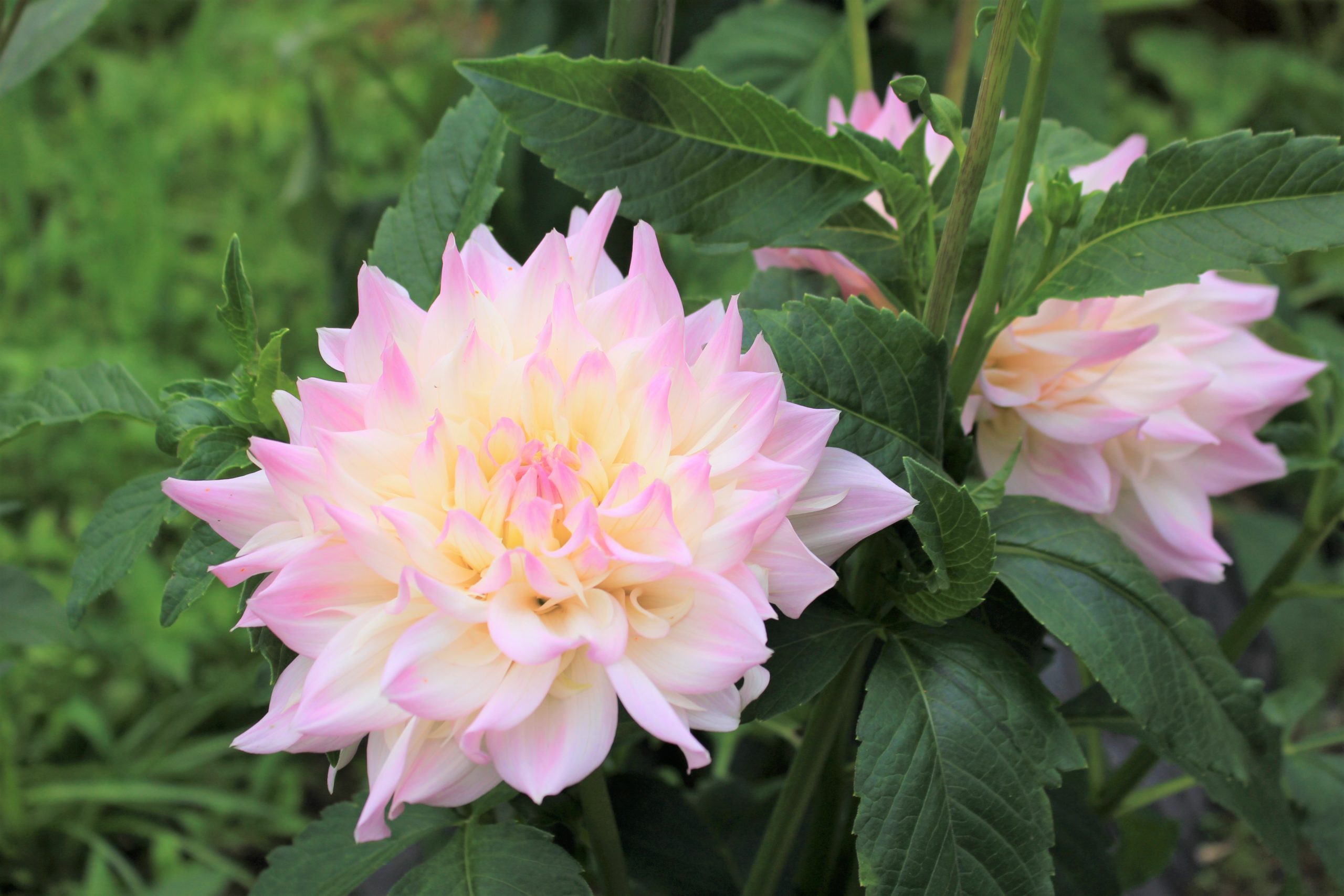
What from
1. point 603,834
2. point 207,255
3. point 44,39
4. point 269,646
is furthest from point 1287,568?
point 207,255

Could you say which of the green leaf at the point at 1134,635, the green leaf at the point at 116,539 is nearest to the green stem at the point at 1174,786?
the green leaf at the point at 1134,635

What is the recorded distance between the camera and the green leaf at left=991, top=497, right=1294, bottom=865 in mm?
376

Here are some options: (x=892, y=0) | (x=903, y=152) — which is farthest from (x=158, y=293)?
(x=903, y=152)

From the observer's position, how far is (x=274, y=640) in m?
0.34

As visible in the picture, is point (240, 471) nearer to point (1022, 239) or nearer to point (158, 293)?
point (1022, 239)

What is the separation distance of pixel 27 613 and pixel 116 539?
219 mm

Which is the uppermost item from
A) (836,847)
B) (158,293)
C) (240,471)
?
(240,471)

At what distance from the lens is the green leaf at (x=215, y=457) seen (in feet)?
1.21

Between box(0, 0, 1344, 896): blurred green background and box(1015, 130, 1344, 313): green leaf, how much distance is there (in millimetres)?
220

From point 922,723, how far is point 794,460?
10 cm

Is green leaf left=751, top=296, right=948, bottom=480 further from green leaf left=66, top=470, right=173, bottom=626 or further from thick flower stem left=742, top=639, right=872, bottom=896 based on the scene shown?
green leaf left=66, top=470, right=173, bottom=626

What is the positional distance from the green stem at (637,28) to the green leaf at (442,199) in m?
0.06

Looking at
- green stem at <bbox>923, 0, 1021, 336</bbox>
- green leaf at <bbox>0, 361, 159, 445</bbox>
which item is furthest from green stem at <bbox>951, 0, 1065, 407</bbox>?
green leaf at <bbox>0, 361, 159, 445</bbox>

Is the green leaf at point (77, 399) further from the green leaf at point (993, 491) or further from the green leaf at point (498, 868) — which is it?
the green leaf at point (993, 491)
